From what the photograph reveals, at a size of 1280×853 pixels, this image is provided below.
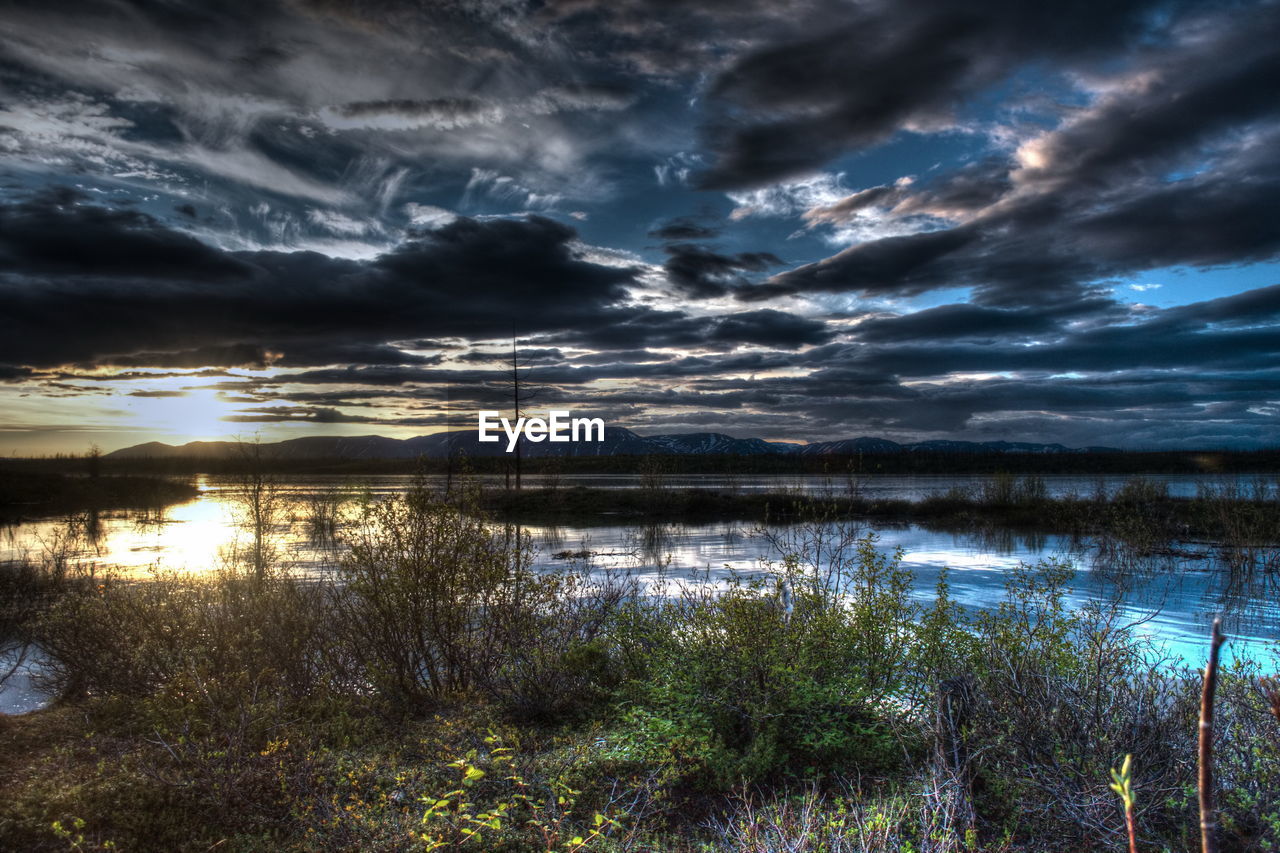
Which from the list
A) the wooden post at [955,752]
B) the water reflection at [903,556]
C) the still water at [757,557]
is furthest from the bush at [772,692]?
the water reflection at [903,556]

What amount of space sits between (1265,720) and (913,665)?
3406mm

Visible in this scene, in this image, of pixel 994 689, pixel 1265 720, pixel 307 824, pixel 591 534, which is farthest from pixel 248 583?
pixel 591 534

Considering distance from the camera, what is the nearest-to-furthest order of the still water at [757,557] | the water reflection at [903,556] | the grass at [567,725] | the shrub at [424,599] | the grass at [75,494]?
the grass at [567,725], the shrub at [424,599], the still water at [757,557], the water reflection at [903,556], the grass at [75,494]

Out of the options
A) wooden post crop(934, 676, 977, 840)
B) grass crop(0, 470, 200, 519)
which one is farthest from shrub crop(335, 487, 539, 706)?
grass crop(0, 470, 200, 519)

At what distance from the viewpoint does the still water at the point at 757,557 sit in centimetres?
1680

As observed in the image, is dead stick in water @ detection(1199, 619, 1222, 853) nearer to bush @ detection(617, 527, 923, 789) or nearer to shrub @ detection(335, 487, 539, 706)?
bush @ detection(617, 527, 923, 789)

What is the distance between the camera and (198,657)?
32.1 ft

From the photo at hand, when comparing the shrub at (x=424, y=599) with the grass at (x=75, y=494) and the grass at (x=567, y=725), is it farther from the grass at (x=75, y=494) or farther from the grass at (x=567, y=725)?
the grass at (x=75, y=494)

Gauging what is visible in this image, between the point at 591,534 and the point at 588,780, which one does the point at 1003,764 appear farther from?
the point at 591,534

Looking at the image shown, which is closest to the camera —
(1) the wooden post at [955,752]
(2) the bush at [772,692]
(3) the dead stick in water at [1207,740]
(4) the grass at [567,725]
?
(3) the dead stick in water at [1207,740]

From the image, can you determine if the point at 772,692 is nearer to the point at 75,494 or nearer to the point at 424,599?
the point at 424,599

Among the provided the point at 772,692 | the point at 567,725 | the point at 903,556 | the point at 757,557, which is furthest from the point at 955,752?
the point at 903,556

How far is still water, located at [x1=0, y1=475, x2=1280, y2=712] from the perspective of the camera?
16.8 m

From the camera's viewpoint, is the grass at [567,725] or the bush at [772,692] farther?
the bush at [772,692]
